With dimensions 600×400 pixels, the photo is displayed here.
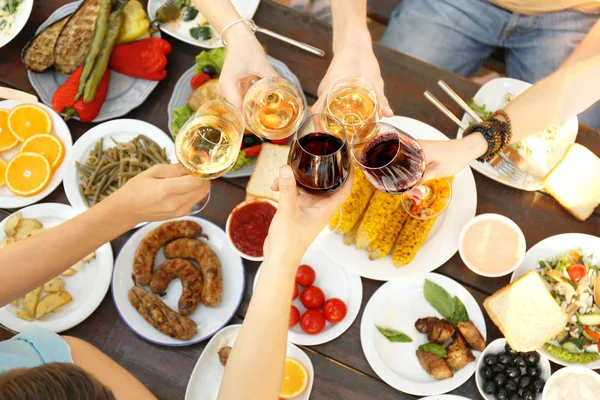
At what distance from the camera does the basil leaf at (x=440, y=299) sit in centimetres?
223

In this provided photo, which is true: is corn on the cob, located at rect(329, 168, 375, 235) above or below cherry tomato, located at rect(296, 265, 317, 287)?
above

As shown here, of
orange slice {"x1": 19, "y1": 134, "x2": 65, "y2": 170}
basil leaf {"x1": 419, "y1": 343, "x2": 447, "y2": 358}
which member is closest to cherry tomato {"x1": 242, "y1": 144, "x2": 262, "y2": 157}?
orange slice {"x1": 19, "y1": 134, "x2": 65, "y2": 170}

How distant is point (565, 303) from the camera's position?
7.17ft

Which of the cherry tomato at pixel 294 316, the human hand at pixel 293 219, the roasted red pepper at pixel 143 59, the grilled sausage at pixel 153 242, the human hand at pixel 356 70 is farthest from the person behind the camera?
the roasted red pepper at pixel 143 59

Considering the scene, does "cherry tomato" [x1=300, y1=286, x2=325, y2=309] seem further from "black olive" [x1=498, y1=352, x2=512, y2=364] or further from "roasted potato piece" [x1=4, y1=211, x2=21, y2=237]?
"roasted potato piece" [x1=4, y1=211, x2=21, y2=237]

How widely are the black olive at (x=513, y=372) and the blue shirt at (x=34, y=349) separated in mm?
1751

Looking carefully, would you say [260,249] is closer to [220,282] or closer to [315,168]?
[220,282]

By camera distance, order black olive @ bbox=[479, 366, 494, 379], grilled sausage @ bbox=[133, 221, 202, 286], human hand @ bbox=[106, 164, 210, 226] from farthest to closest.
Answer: grilled sausage @ bbox=[133, 221, 202, 286]
black olive @ bbox=[479, 366, 494, 379]
human hand @ bbox=[106, 164, 210, 226]

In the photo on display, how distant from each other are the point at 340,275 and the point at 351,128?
2.66 feet

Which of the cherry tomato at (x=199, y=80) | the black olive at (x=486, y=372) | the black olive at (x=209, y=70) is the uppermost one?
the black olive at (x=209, y=70)

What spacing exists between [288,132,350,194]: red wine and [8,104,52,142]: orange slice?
1560 mm

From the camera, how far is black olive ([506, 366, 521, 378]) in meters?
2.10

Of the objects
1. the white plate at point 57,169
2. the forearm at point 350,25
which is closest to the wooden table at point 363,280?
the white plate at point 57,169

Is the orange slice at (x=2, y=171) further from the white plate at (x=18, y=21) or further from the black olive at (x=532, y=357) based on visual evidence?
the black olive at (x=532, y=357)
